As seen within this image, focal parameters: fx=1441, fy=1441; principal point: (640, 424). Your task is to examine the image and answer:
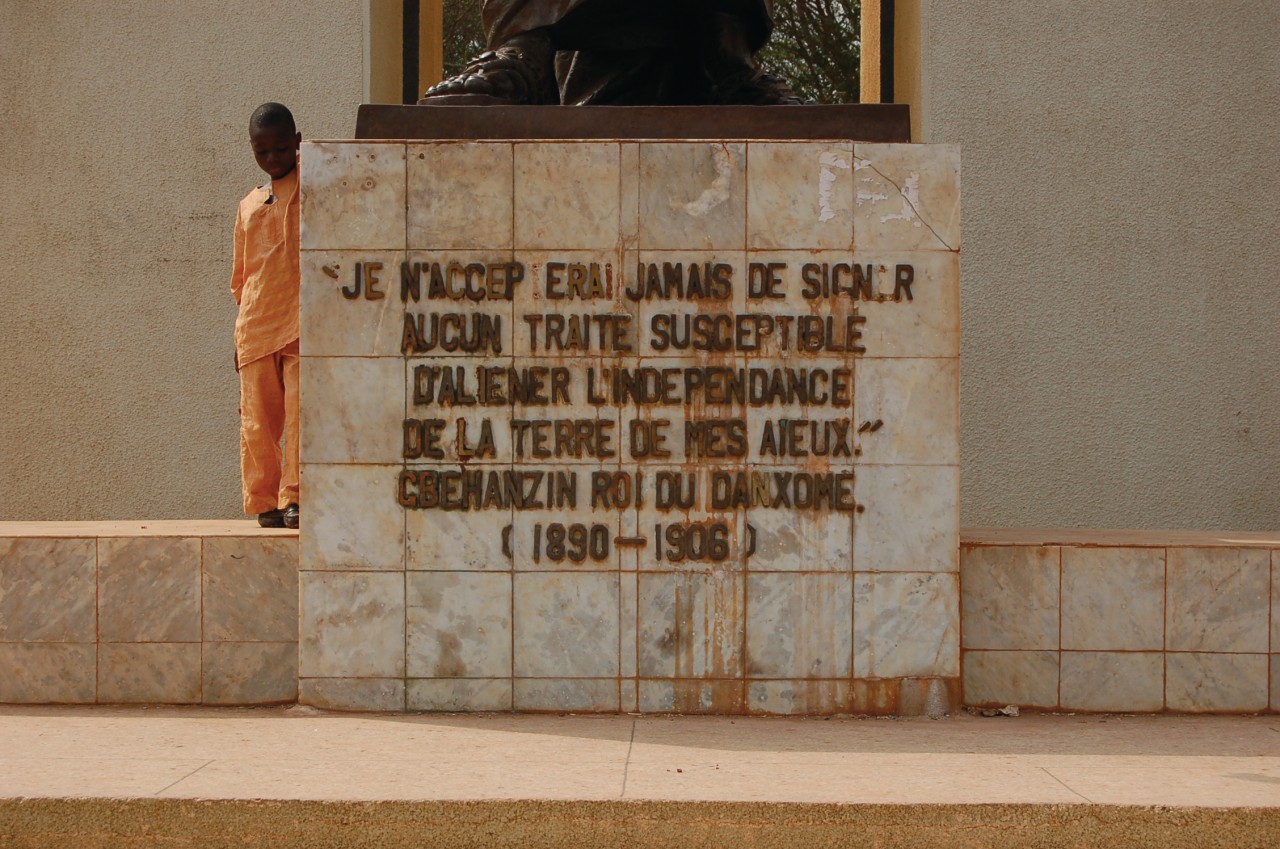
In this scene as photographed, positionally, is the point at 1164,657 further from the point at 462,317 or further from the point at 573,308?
the point at 462,317

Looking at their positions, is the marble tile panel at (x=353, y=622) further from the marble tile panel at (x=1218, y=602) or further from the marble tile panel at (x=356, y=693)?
the marble tile panel at (x=1218, y=602)

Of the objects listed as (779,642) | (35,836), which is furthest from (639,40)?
(35,836)

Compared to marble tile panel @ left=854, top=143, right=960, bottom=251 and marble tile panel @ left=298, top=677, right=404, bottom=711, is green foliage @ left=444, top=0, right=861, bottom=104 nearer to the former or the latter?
marble tile panel @ left=854, top=143, right=960, bottom=251

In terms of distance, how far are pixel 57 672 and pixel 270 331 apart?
1382 mm

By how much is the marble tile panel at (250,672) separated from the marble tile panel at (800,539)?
1.60m

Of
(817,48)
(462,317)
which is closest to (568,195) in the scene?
(462,317)

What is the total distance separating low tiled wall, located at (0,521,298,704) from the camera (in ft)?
15.8

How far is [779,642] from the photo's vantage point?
460 centimetres

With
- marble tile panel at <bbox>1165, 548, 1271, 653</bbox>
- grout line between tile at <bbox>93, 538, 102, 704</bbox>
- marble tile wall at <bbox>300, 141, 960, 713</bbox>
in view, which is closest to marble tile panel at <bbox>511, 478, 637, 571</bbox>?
marble tile wall at <bbox>300, 141, 960, 713</bbox>

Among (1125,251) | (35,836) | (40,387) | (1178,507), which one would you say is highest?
(1125,251)

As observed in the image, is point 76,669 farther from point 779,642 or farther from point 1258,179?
point 1258,179

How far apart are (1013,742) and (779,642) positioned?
79 cm

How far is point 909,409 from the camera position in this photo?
15.1 ft

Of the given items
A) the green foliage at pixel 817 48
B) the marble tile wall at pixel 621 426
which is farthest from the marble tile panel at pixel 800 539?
the green foliage at pixel 817 48
